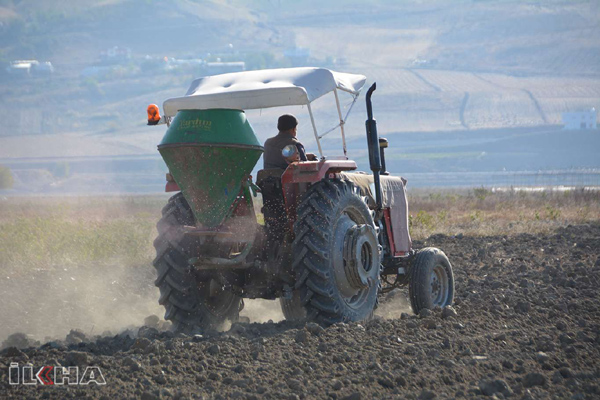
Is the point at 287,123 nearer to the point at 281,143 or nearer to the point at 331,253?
the point at 281,143

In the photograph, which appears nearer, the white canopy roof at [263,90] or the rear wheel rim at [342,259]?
the rear wheel rim at [342,259]

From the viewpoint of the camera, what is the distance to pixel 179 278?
7.79m

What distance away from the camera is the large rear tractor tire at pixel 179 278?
777 centimetres

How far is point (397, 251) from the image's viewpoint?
9.28m

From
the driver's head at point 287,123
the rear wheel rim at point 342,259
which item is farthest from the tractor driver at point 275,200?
the rear wheel rim at point 342,259

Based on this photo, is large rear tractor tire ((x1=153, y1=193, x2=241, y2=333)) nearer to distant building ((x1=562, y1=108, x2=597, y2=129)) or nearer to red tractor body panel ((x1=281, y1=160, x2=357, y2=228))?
red tractor body panel ((x1=281, y1=160, x2=357, y2=228))

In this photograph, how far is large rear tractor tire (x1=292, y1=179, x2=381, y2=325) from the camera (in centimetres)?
748

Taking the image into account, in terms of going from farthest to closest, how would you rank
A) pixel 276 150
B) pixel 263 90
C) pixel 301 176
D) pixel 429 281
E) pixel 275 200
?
pixel 429 281, pixel 276 150, pixel 275 200, pixel 263 90, pixel 301 176

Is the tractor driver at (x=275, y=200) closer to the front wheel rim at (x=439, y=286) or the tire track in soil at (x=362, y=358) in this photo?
the tire track in soil at (x=362, y=358)

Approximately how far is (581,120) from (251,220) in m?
166

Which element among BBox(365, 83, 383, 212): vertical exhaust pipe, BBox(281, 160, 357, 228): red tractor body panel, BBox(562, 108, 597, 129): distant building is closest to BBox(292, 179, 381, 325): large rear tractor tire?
BBox(281, 160, 357, 228): red tractor body panel

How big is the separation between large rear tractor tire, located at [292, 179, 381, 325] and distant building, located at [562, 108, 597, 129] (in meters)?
162

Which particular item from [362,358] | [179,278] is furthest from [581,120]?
[362,358]

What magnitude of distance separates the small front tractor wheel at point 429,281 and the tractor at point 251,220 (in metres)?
0.69
